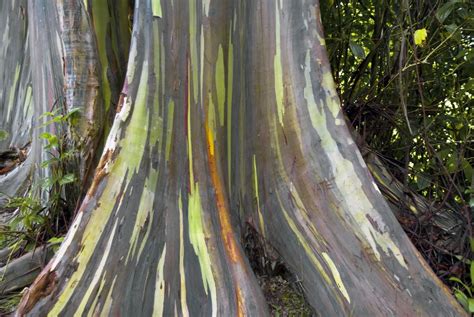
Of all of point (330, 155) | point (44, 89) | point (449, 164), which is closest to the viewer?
point (330, 155)

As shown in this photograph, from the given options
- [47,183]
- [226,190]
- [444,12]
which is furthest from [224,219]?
[444,12]

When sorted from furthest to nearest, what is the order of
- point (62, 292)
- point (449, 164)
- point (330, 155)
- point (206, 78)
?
point (449, 164) → point (206, 78) → point (330, 155) → point (62, 292)

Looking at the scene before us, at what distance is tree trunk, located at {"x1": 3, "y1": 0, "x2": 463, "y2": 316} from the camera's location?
6.95ft

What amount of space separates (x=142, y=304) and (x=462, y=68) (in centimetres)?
269

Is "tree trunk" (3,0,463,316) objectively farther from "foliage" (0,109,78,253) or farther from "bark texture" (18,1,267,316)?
"foliage" (0,109,78,253)

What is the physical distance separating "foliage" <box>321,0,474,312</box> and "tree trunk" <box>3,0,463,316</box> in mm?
713

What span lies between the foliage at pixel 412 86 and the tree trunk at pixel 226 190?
71 cm

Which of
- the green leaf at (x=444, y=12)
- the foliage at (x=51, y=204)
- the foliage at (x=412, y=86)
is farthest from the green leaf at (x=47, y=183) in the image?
the green leaf at (x=444, y=12)

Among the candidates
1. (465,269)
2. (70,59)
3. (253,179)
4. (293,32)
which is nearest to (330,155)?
(253,179)

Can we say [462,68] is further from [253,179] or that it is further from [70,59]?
[70,59]

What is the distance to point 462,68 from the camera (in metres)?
3.49

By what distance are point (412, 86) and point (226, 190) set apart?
6.10 ft

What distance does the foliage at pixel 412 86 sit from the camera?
3002 mm

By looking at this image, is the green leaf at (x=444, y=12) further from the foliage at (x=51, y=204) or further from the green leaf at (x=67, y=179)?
the green leaf at (x=67, y=179)
